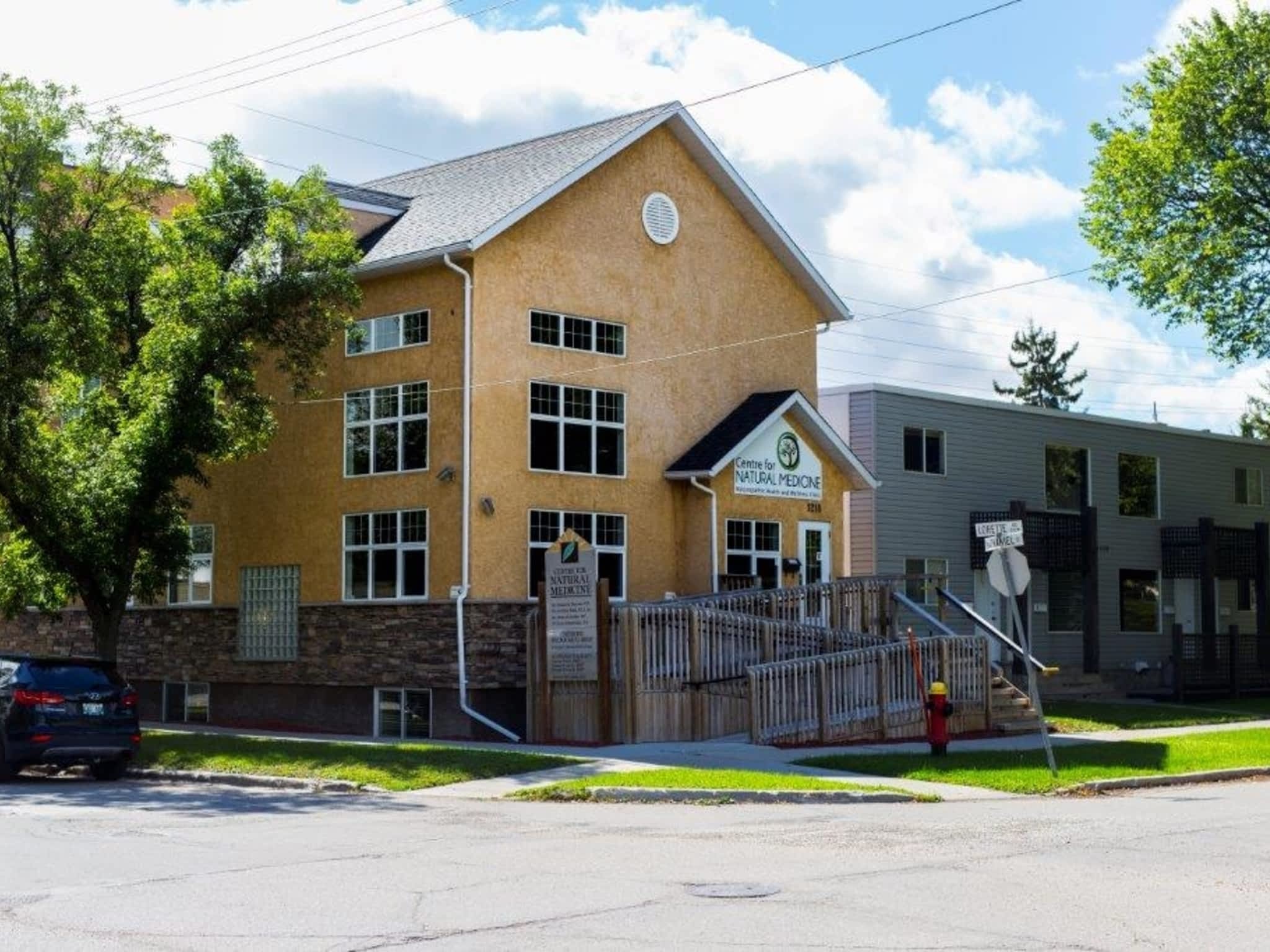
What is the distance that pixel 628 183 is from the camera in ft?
98.1

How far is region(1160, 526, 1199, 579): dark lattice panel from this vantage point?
4300cm

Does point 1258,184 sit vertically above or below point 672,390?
above

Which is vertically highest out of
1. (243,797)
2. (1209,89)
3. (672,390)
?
(1209,89)

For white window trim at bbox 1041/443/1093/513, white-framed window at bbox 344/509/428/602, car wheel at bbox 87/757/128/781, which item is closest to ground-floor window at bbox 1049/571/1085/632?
white window trim at bbox 1041/443/1093/513

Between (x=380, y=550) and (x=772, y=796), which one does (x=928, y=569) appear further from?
(x=772, y=796)

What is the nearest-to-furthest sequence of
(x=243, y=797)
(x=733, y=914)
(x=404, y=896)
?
1. (x=733, y=914)
2. (x=404, y=896)
3. (x=243, y=797)

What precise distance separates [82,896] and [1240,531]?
38.4 meters

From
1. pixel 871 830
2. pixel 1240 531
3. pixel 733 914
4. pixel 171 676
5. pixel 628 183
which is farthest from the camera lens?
pixel 1240 531

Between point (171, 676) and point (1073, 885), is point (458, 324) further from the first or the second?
point (1073, 885)

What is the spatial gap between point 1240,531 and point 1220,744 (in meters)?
21.0

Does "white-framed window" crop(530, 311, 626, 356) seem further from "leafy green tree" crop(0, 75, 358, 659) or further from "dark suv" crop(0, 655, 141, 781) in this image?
"dark suv" crop(0, 655, 141, 781)

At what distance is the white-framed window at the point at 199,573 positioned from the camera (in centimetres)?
3175

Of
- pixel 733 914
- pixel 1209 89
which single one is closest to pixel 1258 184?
pixel 1209 89

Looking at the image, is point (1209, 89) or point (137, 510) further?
point (1209, 89)
